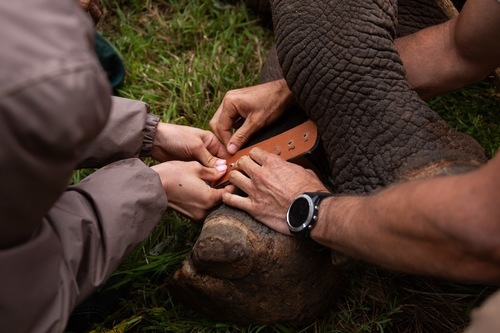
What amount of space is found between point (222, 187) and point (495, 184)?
3.25 ft

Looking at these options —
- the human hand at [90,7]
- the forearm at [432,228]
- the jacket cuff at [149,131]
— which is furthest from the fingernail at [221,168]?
the human hand at [90,7]

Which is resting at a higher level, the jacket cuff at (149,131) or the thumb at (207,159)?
the jacket cuff at (149,131)

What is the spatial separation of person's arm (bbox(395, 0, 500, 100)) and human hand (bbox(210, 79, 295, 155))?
15.8 inches

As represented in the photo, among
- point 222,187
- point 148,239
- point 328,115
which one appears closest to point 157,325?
point 148,239

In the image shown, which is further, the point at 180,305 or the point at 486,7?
the point at 180,305

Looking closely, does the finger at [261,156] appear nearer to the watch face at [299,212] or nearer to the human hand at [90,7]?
the watch face at [299,212]

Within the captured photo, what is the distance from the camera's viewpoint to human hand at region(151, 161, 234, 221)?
1.96 m

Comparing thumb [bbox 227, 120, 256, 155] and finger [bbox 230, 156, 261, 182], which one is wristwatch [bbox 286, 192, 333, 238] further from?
thumb [bbox 227, 120, 256, 155]

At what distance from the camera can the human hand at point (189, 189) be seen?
1.96 metres

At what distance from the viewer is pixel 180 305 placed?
6.97 ft

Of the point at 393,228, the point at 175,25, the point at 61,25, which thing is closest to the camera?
the point at 61,25

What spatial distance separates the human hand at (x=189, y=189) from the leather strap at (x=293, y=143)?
81 millimetres

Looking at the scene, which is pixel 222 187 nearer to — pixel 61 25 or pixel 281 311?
pixel 281 311

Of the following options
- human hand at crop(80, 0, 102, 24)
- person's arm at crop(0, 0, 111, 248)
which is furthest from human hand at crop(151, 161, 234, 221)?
person's arm at crop(0, 0, 111, 248)
